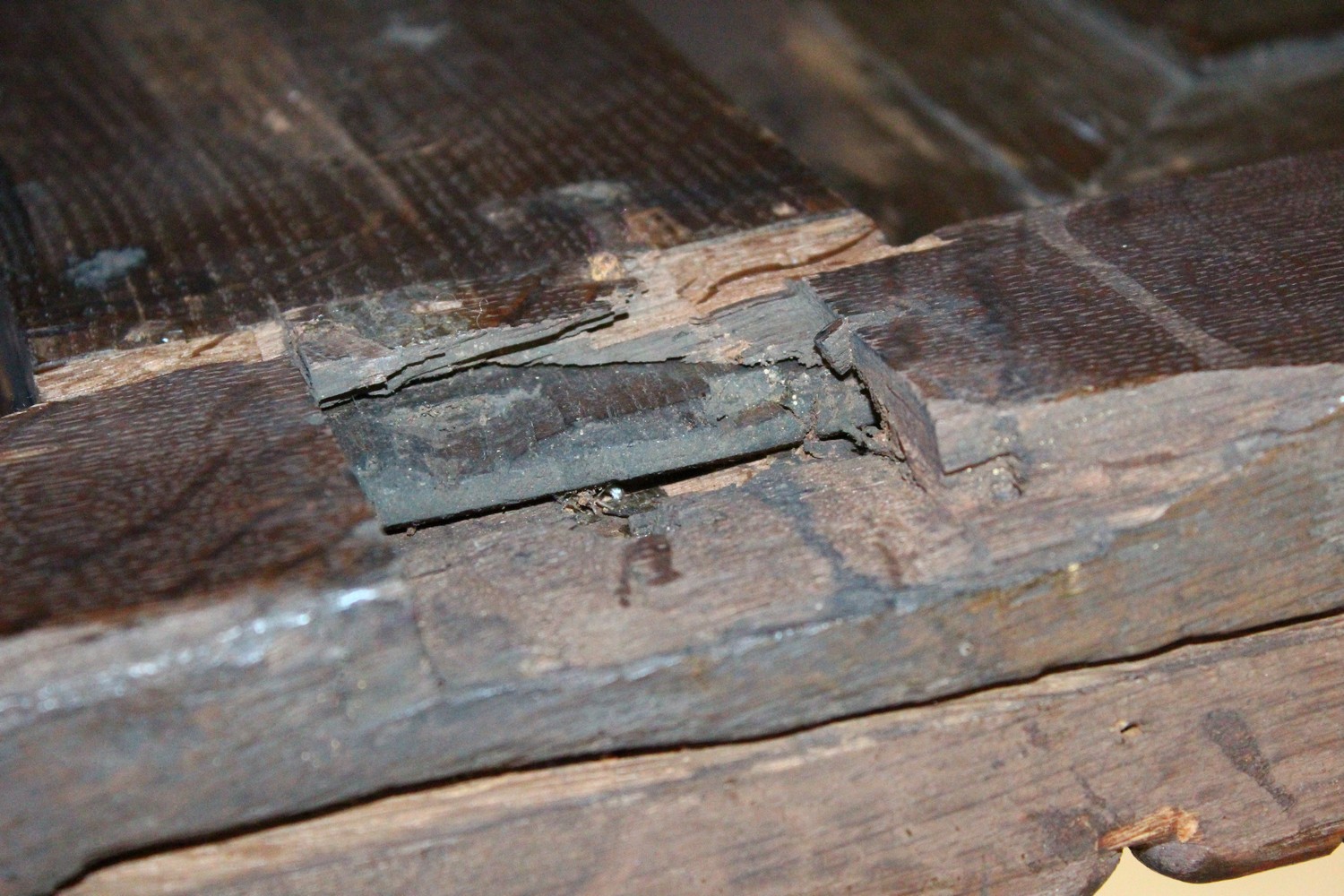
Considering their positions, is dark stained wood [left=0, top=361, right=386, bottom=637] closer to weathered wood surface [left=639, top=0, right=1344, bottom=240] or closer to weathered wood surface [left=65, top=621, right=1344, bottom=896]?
weathered wood surface [left=65, top=621, right=1344, bottom=896]

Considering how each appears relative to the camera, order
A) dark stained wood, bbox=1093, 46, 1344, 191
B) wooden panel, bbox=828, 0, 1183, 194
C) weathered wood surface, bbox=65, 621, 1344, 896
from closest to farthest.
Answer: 1. weathered wood surface, bbox=65, 621, 1344, 896
2. dark stained wood, bbox=1093, 46, 1344, 191
3. wooden panel, bbox=828, 0, 1183, 194

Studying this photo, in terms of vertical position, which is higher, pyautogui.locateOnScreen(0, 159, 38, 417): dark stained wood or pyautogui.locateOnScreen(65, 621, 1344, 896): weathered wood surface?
pyautogui.locateOnScreen(0, 159, 38, 417): dark stained wood

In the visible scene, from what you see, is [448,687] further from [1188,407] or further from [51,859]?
[1188,407]

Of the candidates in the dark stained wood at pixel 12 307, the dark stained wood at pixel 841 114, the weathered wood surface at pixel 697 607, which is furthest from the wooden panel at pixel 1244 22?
the dark stained wood at pixel 12 307

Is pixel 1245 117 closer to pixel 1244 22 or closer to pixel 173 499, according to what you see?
pixel 1244 22

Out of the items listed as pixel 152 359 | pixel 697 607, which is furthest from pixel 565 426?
pixel 152 359

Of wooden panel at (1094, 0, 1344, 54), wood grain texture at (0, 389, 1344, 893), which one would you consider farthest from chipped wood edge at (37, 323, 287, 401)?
wooden panel at (1094, 0, 1344, 54)

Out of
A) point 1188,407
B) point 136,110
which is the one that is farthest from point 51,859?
point 136,110
